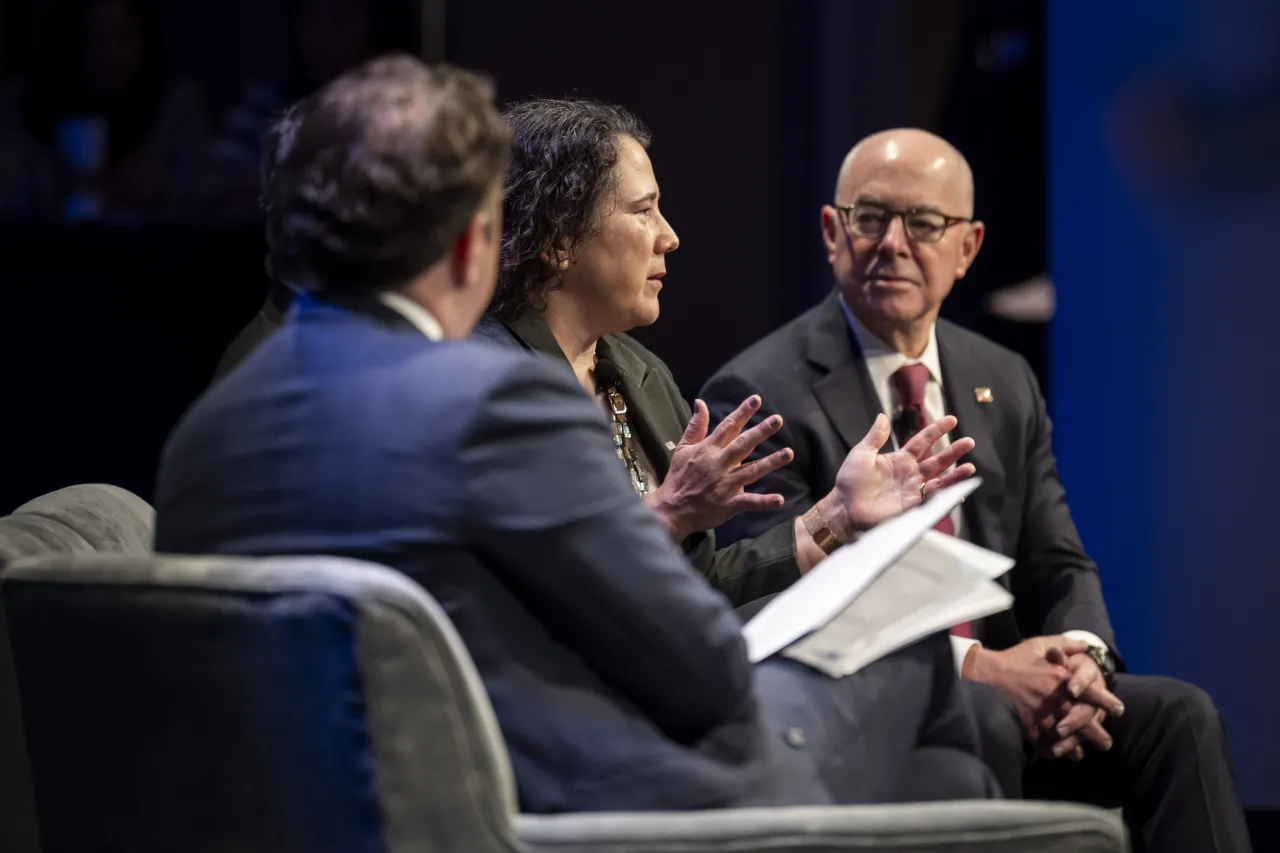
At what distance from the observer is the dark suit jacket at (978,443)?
263 cm

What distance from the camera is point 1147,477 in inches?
138

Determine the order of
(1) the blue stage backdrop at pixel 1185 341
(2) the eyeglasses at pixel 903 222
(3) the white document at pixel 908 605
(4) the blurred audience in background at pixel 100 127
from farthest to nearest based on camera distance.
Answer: (4) the blurred audience in background at pixel 100 127 → (1) the blue stage backdrop at pixel 1185 341 → (2) the eyeglasses at pixel 903 222 → (3) the white document at pixel 908 605

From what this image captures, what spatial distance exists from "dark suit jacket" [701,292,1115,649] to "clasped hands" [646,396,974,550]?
1.85 feet

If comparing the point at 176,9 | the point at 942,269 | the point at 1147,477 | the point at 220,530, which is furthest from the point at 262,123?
the point at 220,530

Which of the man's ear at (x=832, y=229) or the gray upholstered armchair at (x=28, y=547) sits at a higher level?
the man's ear at (x=832, y=229)

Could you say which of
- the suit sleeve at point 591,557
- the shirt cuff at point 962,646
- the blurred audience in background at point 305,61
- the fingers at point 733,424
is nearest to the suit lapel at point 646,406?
the fingers at point 733,424

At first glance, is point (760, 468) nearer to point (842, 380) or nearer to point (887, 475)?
point (887, 475)

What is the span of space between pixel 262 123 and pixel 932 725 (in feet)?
10.0

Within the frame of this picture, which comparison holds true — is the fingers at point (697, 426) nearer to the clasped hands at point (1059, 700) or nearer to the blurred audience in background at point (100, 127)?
the clasped hands at point (1059, 700)

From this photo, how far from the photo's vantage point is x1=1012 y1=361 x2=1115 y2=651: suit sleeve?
2.65 metres

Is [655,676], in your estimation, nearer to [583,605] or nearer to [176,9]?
[583,605]

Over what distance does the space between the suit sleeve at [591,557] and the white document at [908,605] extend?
0.14 metres

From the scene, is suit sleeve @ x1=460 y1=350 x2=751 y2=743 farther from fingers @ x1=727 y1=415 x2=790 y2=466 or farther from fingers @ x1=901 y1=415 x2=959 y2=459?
fingers @ x1=901 y1=415 x2=959 y2=459

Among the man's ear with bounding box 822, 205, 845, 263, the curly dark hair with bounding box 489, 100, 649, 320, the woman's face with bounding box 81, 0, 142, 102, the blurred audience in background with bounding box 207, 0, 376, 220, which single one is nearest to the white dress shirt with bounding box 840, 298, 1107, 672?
the man's ear with bounding box 822, 205, 845, 263
